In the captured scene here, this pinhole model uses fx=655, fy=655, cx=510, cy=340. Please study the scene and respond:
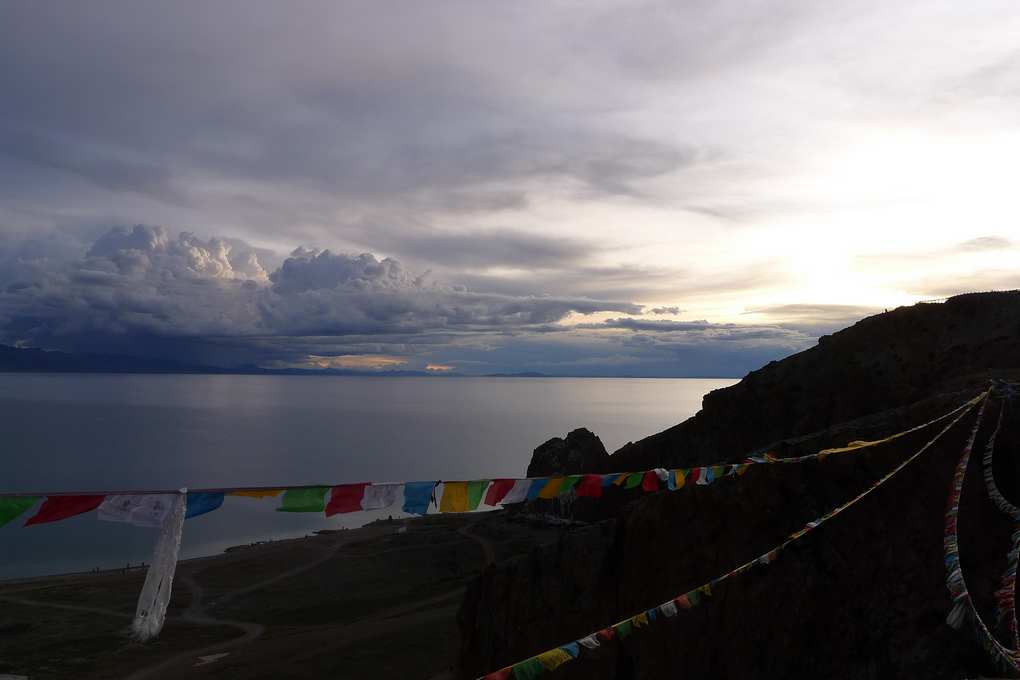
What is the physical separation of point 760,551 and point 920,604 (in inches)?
119

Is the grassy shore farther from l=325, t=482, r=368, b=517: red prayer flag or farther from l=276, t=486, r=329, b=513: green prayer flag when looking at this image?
l=276, t=486, r=329, b=513: green prayer flag

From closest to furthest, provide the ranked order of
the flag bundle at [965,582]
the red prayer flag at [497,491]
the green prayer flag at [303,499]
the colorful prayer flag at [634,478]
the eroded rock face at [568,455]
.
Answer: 1. the flag bundle at [965,582]
2. the green prayer flag at [303,499]
3. the red prayer flag at [497,491]
4. the colorful prayer flag at [634,478]
5. the eroded rock face at [568,455]

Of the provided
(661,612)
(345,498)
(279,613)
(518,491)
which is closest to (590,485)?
(518,491)

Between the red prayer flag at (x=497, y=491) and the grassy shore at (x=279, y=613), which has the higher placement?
the red prayer flag at (x=497, y=491)

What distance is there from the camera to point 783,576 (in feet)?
36.2

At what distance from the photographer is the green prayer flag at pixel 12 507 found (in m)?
8.62

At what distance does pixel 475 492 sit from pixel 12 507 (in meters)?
6.70

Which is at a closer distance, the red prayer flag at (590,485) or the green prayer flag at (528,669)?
the green prayer flag at (528,669)

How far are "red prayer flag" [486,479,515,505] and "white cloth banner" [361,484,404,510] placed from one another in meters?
1.63

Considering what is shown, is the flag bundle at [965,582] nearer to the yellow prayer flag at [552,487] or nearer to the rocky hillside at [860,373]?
the yellow prayer flag at [552,487]

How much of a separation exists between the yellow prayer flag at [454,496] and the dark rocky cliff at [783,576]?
465cm

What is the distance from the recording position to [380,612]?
32.1 meters

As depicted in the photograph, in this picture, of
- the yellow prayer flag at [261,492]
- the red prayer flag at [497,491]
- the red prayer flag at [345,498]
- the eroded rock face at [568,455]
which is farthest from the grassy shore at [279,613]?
the yellow prayer flag at [261,492]

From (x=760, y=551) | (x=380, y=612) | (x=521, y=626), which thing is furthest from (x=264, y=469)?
(x=760, y=551)
